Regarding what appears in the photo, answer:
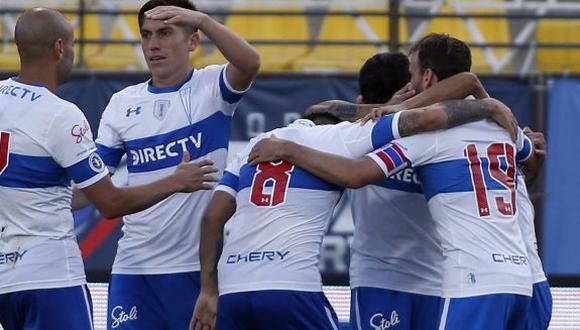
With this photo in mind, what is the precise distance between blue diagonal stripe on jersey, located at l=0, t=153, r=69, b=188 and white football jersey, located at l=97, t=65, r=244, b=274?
794 mm

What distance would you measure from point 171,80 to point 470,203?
5.55ft

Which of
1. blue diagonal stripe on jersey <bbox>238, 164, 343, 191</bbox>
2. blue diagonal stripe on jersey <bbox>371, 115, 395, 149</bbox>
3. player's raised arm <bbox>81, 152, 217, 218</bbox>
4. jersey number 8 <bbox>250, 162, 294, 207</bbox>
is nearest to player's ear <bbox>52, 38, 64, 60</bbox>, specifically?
player's raised arm <bbox>81, 152, 217, 218</bbox>

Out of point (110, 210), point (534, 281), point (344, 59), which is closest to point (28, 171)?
point (110, 210)

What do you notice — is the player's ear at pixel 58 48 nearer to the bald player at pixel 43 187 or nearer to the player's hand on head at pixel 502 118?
the bald player at pixel 43 187

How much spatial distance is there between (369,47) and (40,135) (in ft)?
25.9

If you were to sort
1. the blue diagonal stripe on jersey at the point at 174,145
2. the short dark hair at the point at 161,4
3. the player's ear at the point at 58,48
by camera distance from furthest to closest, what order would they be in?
the short dark hair at the point at 161,4 < the blue diagonal stripe on jersey at the point at 174,145 < the player's ear at the point at 58,48

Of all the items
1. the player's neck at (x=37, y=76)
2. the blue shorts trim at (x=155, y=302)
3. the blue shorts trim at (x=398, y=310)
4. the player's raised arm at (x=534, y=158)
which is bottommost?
the blue shorts trim at (x=398, y=310)

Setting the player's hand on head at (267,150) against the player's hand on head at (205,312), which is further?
the player's hand on head at (205,312)

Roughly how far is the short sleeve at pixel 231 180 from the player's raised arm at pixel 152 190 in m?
0.10

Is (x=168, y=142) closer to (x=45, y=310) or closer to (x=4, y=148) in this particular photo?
(x=4, y=148)

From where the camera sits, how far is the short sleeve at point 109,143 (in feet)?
20.0

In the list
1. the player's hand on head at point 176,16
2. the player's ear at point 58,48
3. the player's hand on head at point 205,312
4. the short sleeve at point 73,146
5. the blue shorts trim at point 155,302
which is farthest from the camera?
the blue shorts trim at point 155,302

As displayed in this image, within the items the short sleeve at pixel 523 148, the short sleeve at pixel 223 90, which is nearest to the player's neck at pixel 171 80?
the short sleeve at pixel 223 90

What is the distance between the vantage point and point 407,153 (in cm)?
534
